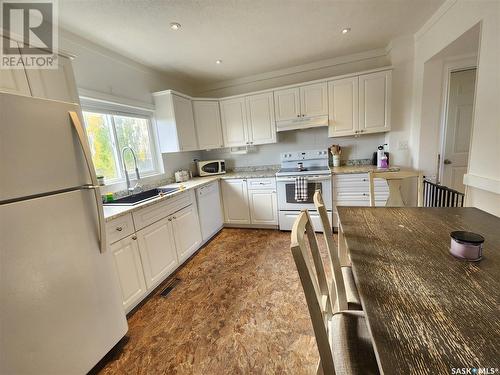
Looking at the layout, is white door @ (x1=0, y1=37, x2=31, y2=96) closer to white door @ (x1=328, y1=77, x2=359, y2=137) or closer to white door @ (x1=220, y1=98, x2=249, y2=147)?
white door @ (x1=220, y1=98, x2=249, y2=147)

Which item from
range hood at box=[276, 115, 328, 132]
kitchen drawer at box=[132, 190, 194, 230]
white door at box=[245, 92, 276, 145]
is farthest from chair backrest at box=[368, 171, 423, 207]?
kitchen drawer at box=[132, 190, 194, 230]

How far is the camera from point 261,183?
10.7ft

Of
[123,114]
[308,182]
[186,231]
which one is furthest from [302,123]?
[123,114]

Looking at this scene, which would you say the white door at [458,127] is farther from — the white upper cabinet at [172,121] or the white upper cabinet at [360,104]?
the white upper cabinet at [172,121]

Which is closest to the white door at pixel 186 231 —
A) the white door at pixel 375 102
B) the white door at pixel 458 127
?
the white door at pixel 375 102

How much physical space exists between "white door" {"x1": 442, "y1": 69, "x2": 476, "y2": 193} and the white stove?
4.79 ft

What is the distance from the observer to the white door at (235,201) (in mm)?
3365

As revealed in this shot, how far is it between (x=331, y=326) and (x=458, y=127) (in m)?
3.14

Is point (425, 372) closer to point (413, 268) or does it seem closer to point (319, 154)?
point (413, 268)

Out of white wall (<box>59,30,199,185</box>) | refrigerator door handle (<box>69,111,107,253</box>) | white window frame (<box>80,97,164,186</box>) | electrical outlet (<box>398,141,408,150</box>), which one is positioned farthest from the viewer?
electrical outlet (<box>398,141,408,150</box>)

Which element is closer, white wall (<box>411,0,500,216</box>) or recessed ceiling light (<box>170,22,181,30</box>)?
white wall (<box>411,0,500,216</box>)

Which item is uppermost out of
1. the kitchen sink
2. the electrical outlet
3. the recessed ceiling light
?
Result: the recessed ceiling light

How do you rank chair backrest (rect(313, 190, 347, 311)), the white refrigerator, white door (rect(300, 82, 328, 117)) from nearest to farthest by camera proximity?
the white refrigerator, chair backrest (rect(313, 190, 347, 311)), white door (rect(300, 82, 328, 117))

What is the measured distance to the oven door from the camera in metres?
2.91
